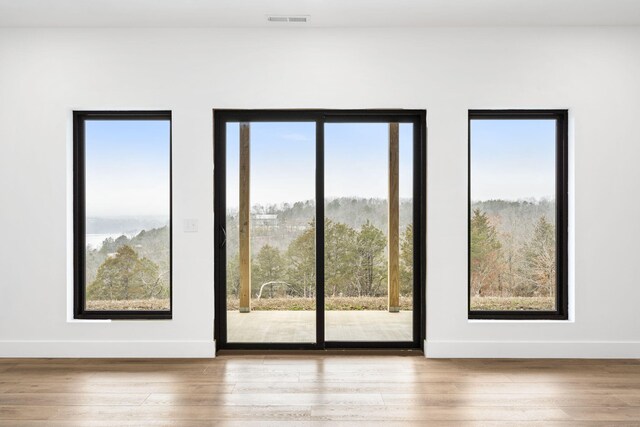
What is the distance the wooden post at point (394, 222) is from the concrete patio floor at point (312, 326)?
0.15 m

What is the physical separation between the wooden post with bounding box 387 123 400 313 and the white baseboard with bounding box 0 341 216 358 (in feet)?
5.22

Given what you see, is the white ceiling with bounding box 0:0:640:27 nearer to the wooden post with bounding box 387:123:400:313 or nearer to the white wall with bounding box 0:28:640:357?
the white wall with bounding box 0:28:640:357

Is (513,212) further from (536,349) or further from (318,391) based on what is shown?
(318,391)

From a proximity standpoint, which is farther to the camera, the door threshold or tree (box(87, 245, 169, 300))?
tree (box(87, 245, 169, 300))

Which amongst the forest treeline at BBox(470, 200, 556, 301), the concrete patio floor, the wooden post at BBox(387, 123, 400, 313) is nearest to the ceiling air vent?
the wooden post at BBox(387, 123, 400, 313)

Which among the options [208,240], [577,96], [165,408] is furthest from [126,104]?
[577,96]

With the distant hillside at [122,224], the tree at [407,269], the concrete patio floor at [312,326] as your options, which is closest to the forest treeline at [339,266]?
the tree at [407,269]

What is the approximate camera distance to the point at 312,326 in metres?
4.18

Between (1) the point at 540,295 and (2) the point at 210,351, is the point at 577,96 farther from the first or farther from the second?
(2) the point at 210,351

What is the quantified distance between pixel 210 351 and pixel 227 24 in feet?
8.88

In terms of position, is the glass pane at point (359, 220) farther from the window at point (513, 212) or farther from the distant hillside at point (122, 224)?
the distant hillside at point (122, 224)

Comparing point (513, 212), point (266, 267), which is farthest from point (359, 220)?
point (513, 212)

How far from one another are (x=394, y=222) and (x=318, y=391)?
162cm

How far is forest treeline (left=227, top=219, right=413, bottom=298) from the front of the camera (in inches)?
164
